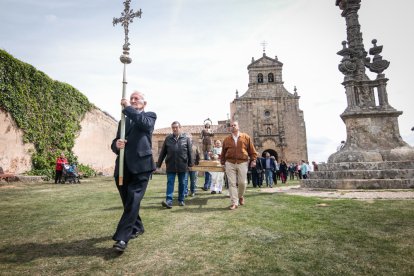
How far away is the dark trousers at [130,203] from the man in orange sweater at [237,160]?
8.20ft

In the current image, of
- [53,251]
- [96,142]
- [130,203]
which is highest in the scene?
[96,142]

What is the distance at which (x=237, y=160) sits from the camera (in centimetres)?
554

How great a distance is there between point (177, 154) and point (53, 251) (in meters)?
3.27

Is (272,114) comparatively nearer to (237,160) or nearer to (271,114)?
(271,114)

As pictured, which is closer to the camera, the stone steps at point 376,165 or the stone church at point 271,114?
the stone steps at point 376,165

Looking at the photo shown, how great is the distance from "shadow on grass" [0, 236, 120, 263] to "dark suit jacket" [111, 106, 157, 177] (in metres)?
0.93

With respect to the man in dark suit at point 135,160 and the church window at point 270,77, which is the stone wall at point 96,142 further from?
the church window at point 270,77

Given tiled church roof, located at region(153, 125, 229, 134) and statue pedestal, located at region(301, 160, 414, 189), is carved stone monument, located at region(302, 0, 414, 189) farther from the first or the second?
tiled church roof, located at region(153, 125, 229, 134)

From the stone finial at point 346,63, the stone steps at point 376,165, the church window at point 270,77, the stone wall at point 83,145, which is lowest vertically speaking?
the stone steps at point 376,165

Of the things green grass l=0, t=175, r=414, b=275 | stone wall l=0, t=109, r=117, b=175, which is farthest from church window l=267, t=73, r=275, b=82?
green grass l=0, t=175, r=414, b=275

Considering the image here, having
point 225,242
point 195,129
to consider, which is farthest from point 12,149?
point 195,129

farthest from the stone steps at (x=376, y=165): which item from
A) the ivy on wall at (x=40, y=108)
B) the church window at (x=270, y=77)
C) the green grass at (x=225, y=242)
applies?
the church window at (x=270, y=77)

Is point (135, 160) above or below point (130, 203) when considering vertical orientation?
above

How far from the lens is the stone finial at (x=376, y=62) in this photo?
9055mm
